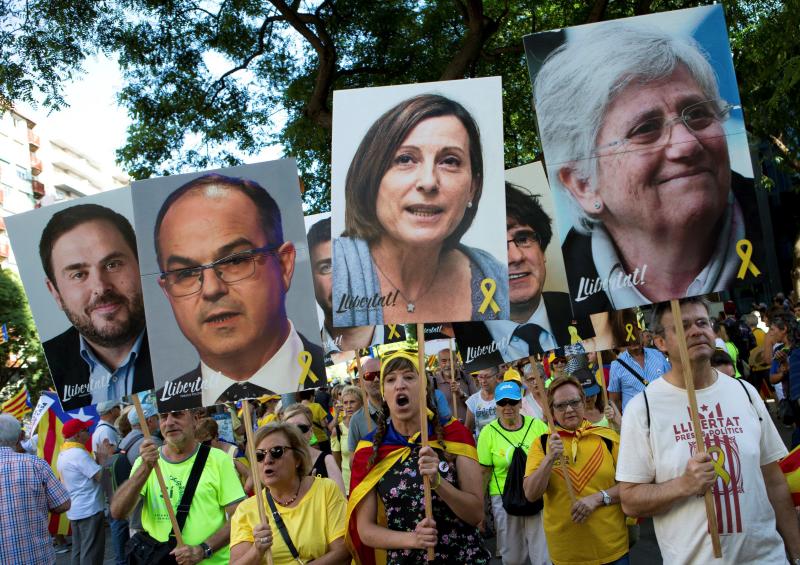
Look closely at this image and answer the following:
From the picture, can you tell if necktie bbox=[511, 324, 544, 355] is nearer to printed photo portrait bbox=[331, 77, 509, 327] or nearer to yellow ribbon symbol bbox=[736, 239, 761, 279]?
printed photo portrait bbox=[331, 77, 509, 327]

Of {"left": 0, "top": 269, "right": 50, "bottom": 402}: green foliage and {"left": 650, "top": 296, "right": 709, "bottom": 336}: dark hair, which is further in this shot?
{"left": 0, "top": 269, "right": 50, "bottom": 402}: green foliage

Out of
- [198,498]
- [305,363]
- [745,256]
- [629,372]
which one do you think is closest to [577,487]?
[305,363]

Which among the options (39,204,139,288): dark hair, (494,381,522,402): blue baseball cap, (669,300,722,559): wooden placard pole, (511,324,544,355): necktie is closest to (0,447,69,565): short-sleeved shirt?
(39,204,139,288): dark hair

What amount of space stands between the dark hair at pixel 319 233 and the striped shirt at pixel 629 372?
12.2 feet

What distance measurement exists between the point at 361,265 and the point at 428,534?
4.93 feet

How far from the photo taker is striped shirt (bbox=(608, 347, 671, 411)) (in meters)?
9.56

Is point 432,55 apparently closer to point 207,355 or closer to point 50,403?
point 50,403

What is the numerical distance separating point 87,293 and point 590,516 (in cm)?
365

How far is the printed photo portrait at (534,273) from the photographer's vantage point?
8062mm

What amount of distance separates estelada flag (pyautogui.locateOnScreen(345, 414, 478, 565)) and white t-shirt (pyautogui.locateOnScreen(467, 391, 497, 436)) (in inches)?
200

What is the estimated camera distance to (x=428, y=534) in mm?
4363

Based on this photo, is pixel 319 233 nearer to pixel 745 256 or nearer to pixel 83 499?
pixel 83 499

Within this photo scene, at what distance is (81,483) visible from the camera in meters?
10.4

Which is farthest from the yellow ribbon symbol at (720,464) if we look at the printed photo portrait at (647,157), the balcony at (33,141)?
the balcony at (33,141)
